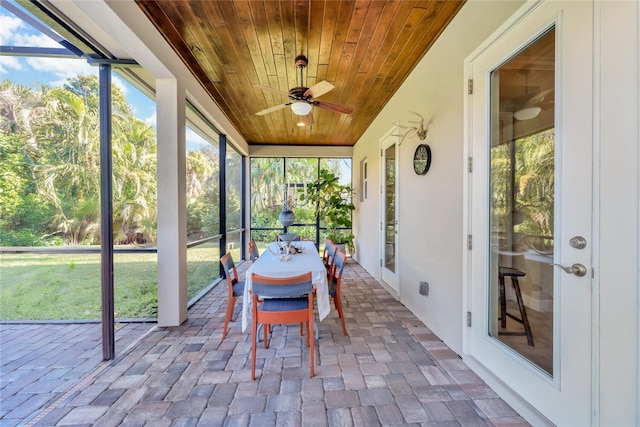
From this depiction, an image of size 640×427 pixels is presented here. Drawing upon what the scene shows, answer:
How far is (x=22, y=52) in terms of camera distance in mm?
2062

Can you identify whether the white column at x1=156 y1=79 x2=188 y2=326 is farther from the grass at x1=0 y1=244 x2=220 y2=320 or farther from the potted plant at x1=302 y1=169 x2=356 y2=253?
the potted plant at x1=302 y1=169 x2=356 y2=253

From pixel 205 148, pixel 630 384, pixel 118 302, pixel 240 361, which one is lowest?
pixel 240 361

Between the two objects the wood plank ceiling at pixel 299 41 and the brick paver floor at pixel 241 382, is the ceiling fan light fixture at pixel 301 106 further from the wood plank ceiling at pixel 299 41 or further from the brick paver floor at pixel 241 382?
the brick paver floor at pixel 241 382

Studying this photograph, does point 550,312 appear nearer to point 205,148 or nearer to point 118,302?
point 118,302

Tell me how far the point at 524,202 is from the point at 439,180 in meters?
0.92

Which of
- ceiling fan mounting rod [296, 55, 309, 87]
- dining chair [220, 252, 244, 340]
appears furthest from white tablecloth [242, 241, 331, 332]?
ceiling fan mounting rod [296, 55, 309, 87]

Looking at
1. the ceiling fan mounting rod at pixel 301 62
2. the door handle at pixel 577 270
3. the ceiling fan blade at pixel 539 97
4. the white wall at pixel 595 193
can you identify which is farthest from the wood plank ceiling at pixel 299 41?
the door handle at pixel 577 270

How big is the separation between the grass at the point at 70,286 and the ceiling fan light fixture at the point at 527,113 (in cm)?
358

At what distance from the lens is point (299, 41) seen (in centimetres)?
244

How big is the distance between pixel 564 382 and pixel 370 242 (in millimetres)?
3776

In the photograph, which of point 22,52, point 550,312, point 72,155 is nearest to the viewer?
point 550,312

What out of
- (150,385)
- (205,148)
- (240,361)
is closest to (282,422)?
(240,361)

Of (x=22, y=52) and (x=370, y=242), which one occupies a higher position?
(x=22, y=52)

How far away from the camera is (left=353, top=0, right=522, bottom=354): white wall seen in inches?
84.0
